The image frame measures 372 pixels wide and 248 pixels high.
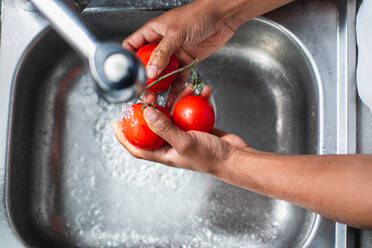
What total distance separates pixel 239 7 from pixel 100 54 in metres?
0.50

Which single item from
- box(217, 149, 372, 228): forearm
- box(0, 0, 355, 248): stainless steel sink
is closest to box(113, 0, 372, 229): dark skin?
box(217, 149, 372, 228): forearm

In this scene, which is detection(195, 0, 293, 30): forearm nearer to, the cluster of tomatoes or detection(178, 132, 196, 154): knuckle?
the cluster of tomatoes

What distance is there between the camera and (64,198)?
95cm

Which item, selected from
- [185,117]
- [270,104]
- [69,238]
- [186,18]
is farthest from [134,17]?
[69,238]

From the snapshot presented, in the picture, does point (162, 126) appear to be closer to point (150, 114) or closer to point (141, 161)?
point (150, 114)

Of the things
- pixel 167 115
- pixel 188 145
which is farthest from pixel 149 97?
pixel 188 145

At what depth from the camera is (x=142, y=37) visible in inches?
32.2

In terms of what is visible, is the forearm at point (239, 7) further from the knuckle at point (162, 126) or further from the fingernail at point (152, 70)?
the knuckle at point (162, 126)

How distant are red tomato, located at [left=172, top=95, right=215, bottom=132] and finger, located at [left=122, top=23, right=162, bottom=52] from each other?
0.64 feet

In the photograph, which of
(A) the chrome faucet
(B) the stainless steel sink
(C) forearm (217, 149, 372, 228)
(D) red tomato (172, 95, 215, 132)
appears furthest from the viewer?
(B) the stainless steel sink

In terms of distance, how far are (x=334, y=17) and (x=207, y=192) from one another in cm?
59

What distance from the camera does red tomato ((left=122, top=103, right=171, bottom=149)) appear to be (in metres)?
0.70

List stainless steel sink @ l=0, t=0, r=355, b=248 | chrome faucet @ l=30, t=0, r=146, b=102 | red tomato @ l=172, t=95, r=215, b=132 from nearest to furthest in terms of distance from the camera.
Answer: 1. chrome faucet @ l=30, t=0, r=146, b=102
2. red tomato @ l=172, t=95, r=215, b=132
3. stainless steel sink @ l=0, t=0, r=355, b=248

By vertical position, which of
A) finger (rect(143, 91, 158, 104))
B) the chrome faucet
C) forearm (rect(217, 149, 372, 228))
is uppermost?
the chrome faucet
